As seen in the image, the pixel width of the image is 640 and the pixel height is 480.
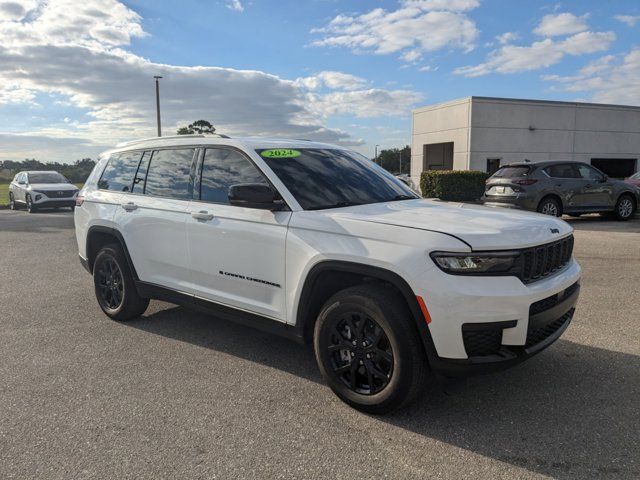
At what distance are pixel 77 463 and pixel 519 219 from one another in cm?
306

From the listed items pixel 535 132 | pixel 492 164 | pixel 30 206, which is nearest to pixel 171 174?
pixel 30 206

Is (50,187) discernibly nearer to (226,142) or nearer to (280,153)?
(226,142)

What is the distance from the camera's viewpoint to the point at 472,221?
3305mm

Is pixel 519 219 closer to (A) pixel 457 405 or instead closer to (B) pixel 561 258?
Result: (B) pixel 561 258

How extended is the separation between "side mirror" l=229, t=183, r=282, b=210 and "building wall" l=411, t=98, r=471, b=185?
81.1ft

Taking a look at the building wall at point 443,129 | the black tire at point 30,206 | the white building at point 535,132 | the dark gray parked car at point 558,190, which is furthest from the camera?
the building wall at point 443,129

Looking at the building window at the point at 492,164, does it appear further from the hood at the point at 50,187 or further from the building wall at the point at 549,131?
the hood at the point at 50,187

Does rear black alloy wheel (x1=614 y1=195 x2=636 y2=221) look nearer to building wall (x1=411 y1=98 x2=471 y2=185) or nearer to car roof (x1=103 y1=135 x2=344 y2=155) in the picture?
car roof (x1=103 y1=135 x2=344 y2=155)

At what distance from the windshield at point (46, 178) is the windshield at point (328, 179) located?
64.3 feet

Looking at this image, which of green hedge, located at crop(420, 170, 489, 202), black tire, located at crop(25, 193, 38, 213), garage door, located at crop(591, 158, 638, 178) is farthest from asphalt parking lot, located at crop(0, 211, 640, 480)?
garage door, located at crop(591, 158, 638, 178)

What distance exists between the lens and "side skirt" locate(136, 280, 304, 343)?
374 centimetres

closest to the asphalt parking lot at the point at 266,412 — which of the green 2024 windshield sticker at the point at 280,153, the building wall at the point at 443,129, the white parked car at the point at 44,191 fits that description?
the green 2024 windshield sticker at the point at 280,153

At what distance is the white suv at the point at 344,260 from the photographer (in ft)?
9.65

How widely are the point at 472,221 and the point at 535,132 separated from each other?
29.3m
